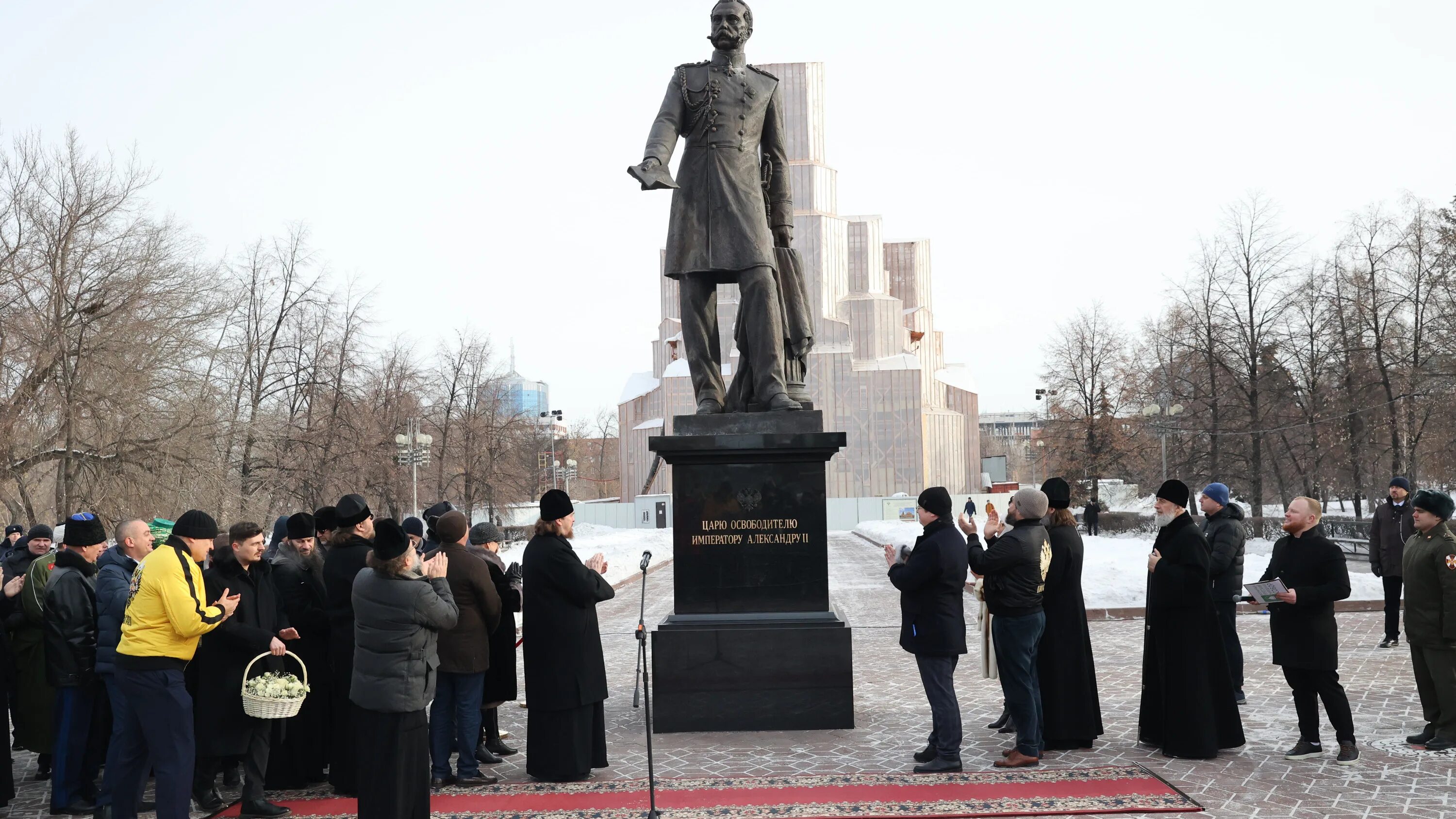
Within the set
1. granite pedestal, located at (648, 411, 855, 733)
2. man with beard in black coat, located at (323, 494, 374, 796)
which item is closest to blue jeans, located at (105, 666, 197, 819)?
man with beard in black coat, located at (323, 494, 374, 796)

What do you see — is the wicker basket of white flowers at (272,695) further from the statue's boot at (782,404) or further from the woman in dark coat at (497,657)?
the statue's boot at (782,404)

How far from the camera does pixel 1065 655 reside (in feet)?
27.0

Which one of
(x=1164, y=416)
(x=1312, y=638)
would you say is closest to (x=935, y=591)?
(x=1312, y=638)

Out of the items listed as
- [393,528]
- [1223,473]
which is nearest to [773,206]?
[393,528]

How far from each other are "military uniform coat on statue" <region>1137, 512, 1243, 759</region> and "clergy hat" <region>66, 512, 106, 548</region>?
7043 millimetres

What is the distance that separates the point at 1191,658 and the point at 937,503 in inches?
83.0

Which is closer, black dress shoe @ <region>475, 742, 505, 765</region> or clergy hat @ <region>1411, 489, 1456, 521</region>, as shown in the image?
black dress shoe @ <region>475, 742, 505, 765</region>

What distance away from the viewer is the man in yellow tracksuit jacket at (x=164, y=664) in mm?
6230

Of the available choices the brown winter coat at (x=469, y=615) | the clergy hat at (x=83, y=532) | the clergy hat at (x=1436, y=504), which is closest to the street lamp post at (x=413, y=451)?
the clergy hat at (x=83, y=532)

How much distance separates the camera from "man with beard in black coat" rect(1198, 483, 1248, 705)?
9.70 m

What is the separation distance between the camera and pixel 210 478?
25.0m

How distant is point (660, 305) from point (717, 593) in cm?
6546

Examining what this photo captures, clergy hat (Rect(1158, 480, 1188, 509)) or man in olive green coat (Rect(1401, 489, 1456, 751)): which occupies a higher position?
clergy hat (Rect(1158, 480, 1188, 509))

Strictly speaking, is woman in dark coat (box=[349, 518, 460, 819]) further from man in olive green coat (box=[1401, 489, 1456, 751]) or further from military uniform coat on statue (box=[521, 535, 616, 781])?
man in olive green coat (box=[1401, 489, 1456, 751])
